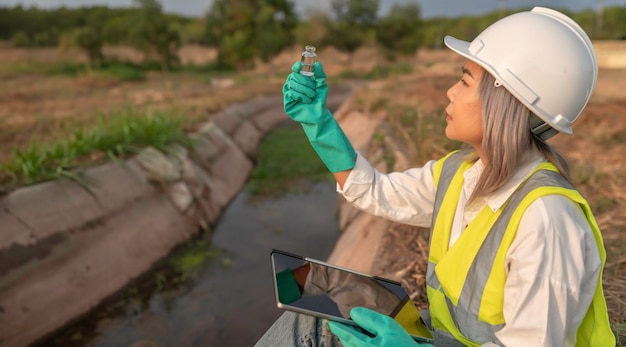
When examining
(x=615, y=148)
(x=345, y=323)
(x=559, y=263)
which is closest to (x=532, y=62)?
(x=559, y=263)

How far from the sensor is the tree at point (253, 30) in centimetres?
2836

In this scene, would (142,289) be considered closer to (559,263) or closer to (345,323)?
(345,323)

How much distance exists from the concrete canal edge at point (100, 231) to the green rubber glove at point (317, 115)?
1667 millimetres

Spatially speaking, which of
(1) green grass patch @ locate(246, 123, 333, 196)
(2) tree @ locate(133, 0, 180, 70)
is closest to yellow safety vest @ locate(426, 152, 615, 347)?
(1) green grass patch @ locate(246, 123, 333, 196)

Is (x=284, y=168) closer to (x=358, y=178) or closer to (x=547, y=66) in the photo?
(x=358, y=178)

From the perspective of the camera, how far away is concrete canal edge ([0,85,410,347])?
3.41 meters

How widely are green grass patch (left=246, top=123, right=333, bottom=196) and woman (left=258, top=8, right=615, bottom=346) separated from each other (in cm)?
512

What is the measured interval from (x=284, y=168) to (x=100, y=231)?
3.99 metres

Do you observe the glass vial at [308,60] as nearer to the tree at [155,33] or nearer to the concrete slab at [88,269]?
the concrete slab at [88,269]

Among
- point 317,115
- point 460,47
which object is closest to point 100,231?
point 317,115

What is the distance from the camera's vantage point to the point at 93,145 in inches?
195

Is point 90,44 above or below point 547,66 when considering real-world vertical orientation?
below

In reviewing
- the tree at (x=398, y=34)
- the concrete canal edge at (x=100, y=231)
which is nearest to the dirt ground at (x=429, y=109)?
the concrete canal edge at (x=100, y=231)

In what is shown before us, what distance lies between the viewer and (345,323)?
144 cm
